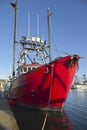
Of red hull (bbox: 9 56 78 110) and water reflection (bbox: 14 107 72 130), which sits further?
red hull (bbox: 9 56 78 110)

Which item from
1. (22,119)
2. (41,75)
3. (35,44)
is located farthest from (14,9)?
(22,119)

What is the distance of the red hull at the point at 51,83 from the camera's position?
20734mm

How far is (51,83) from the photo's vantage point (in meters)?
20.8

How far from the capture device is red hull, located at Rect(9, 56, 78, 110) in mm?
20734

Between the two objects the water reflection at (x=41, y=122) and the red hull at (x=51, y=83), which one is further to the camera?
the red hull at (x=51, y=83)

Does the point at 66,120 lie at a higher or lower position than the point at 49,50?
lower

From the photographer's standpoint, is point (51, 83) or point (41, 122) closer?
point (41, 122)

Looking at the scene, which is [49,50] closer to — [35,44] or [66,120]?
[35,44]

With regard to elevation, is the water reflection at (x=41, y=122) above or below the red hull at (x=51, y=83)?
below

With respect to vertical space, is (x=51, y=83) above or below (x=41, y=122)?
above

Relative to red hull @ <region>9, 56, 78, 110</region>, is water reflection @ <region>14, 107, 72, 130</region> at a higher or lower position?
lower

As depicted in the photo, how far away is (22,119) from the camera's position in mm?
18281

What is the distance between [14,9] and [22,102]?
15519mm

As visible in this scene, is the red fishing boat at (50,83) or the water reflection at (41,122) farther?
the red fishing boat at (50,83)
